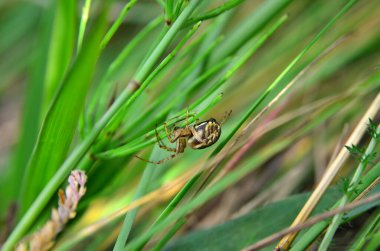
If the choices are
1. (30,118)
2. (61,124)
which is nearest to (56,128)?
(61,124)

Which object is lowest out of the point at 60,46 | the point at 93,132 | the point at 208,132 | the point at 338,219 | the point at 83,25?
the point at 338,219

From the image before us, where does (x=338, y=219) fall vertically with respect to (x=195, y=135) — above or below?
below

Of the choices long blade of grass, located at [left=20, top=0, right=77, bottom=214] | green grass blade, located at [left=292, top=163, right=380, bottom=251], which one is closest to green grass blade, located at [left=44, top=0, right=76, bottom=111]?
long blade of grass, located at [left=20, top=0, right=77, bottom=214]

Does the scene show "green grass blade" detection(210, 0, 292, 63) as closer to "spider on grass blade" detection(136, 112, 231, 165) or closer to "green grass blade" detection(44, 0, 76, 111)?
"spider on grass blade" detection(136, 112, 231, 165)

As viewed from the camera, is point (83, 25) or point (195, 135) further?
point (195, 135)

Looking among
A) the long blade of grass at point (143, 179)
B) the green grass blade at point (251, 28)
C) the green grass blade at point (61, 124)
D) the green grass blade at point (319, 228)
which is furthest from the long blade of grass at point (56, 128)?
the green grass blade at point (319, 228)

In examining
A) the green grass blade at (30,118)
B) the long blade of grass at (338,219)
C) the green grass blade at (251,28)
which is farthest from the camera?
the green grass blade at (30,118)

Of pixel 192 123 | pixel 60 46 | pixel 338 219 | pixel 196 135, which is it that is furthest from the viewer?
pixel 192 123

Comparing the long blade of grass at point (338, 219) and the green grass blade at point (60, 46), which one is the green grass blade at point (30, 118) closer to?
the green grass blade at point (60, 46)

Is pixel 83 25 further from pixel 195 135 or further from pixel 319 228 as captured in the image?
pixel 319 228
